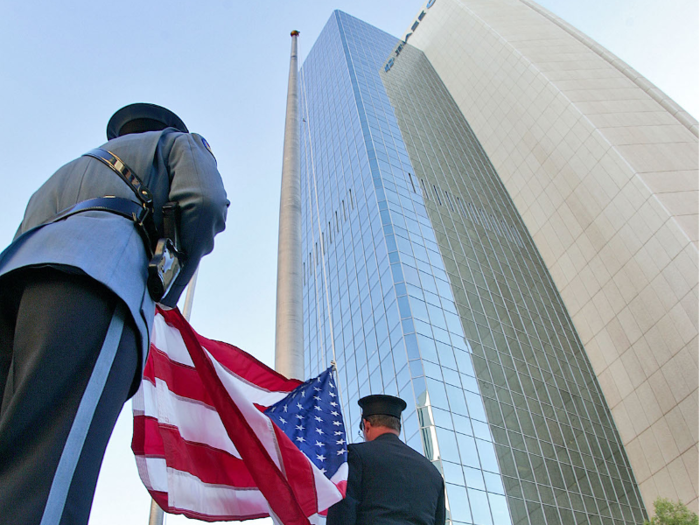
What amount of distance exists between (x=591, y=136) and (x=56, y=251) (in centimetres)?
3440

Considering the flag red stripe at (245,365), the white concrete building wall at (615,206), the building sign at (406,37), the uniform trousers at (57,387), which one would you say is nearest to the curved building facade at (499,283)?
the white concrete building wall at (615,206)

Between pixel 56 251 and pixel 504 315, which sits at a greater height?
pixel 504 315

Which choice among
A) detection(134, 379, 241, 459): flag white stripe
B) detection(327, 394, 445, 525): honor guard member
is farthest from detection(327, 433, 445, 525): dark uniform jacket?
detection(134, 379, 241, 459): flag white stripe

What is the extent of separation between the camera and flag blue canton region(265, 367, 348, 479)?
351 cm

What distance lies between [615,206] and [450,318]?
10.9 metres

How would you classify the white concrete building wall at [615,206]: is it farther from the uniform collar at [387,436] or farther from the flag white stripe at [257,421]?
the flag white stripe at [257,421]

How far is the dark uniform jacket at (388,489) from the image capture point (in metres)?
2.97

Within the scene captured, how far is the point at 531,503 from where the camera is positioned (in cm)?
2609

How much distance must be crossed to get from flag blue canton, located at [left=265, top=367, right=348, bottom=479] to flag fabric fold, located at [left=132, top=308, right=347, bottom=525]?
1 centimetres

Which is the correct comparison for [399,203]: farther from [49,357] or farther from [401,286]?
[49,357]

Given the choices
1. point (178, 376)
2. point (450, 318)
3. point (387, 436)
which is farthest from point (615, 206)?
point (178, 376)

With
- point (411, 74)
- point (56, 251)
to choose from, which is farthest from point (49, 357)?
point (411, 74)

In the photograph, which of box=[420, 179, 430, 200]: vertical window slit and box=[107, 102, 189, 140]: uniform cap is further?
box=[420, 179, 430, 200]: vertical window slit

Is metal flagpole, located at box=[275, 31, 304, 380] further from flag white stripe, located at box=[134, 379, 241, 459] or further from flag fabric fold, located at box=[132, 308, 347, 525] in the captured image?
flag white stripe, located at box=[134, 379, 241, 459]
